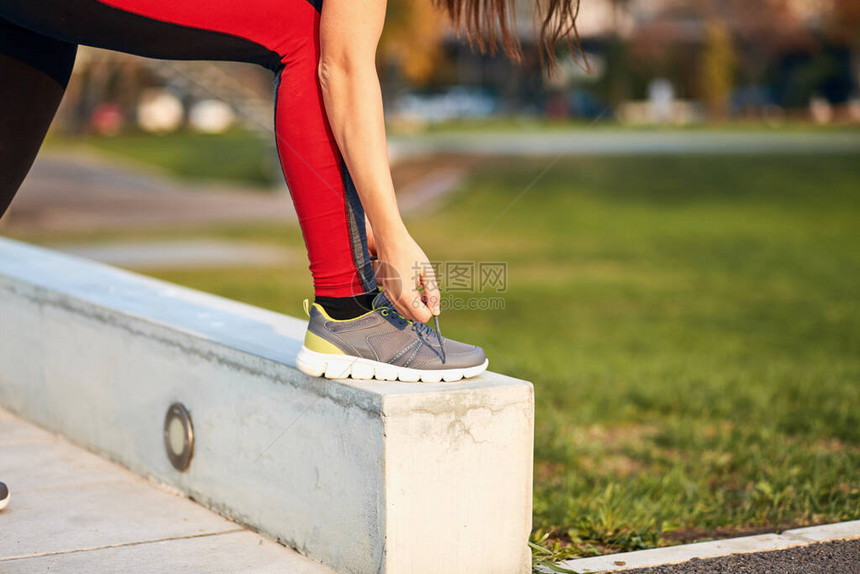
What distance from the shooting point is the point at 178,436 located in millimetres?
2928

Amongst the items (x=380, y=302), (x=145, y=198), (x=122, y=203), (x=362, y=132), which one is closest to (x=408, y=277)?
(x=380, y=302)

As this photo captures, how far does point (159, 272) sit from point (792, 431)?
679cm

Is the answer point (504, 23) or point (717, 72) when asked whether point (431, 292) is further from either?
point (717, 72)

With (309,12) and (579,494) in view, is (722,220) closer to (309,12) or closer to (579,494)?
(579,494)

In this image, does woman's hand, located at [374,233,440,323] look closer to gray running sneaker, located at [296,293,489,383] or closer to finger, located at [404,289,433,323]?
finger, located at [404,289,433,323]

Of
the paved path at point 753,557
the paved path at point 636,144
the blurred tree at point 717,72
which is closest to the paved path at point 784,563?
the paved path at point 753,557

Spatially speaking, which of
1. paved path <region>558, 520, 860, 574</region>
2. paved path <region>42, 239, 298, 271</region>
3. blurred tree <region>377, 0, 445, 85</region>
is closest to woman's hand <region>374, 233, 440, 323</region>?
paved path <region>558, 520, 860, 574</region>

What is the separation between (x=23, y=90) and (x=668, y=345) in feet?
17.1

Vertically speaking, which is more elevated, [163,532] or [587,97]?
[587,97]

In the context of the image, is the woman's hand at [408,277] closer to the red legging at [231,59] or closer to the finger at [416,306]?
the finger at [416,306]

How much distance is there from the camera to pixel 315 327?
2283 mm

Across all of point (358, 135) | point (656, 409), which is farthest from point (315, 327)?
point (656, 409)

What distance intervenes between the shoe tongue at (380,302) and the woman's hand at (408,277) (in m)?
0.12

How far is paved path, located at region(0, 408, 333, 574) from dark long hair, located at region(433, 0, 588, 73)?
49.7 inches
